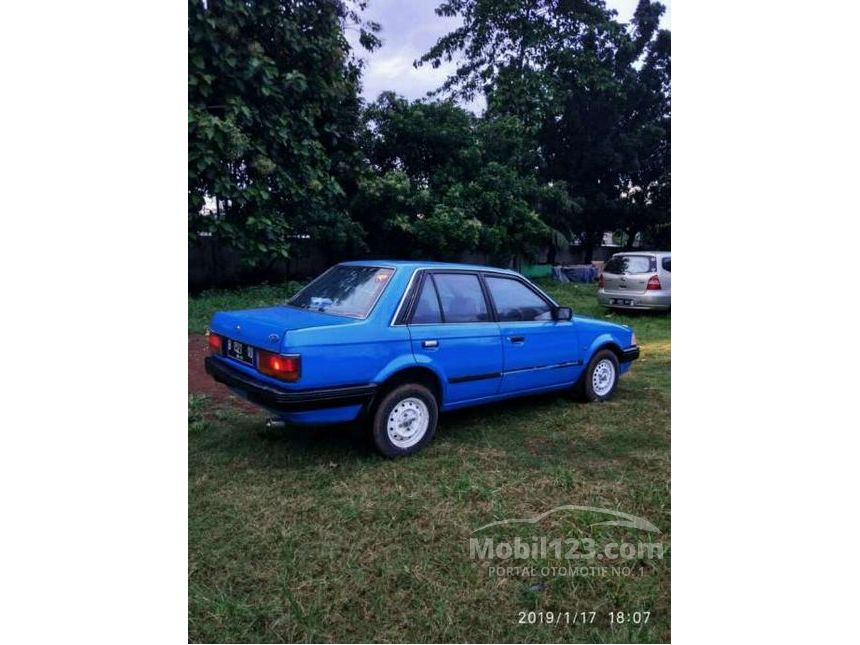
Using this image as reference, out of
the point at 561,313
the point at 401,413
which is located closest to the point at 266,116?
the point at 401,413

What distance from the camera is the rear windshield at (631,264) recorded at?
549cm

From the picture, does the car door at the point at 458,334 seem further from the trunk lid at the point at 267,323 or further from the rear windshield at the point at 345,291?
the trunk lid at the point at 267,323

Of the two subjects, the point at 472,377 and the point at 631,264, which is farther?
the point at 631,264

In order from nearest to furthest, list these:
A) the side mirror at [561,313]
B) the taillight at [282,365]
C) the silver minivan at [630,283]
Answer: the taillight at [282,365] < the side mirror at [561,313] < the silver minivan at [630,283]

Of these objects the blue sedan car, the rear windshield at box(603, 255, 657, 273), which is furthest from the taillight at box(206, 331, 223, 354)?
the rear windshield at box(603, 255, 657, 273)

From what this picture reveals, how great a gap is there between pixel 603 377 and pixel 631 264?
2.11m

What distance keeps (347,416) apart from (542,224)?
3.45m

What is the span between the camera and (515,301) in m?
3.97

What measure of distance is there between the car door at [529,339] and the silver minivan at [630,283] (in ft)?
5.52

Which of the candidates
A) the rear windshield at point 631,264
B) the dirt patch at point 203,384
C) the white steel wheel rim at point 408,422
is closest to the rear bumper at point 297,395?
the white steel wheel rim at point 408,422

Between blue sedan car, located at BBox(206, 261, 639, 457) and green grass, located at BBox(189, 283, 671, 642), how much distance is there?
351mm

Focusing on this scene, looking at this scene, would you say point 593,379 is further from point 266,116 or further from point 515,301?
point 266,116

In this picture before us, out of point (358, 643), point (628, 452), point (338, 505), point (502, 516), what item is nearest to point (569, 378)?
point (628, 452)

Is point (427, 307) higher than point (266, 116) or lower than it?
lower
